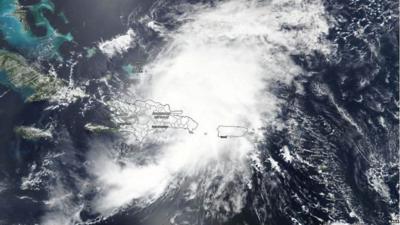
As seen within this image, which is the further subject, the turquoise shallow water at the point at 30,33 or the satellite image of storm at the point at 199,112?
the turquoise shallow water at the point at 30,33

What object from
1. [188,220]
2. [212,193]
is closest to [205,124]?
[212,193]

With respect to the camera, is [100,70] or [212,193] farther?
[100,70]

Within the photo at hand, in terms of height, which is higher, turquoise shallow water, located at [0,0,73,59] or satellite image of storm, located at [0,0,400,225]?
turquoise shallow water, located at [0,0,73,59]

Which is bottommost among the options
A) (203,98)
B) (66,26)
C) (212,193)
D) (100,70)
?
(212,193)

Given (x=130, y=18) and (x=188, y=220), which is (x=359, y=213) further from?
(x=130, y=18)

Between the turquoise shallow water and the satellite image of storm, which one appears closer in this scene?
the satellite image of storm

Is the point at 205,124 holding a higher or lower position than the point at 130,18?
lower
